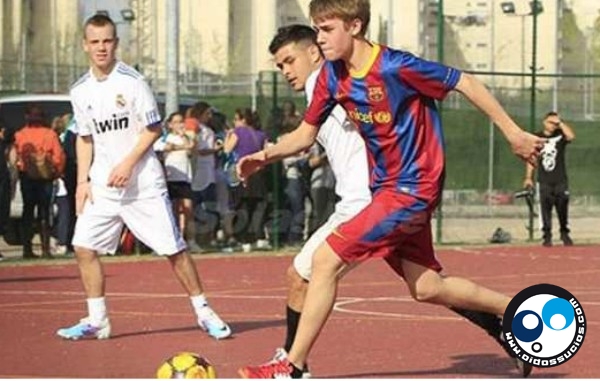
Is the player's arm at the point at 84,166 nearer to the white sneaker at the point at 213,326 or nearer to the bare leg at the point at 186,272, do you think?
the bare leg at the point at 186,272

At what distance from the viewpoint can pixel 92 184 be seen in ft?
42.4

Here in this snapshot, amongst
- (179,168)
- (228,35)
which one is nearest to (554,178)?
(179,168)

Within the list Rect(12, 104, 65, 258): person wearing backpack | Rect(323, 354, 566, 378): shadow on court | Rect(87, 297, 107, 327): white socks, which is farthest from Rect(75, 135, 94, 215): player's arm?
Rect(12, 104, 65, 258): person wearing backpack

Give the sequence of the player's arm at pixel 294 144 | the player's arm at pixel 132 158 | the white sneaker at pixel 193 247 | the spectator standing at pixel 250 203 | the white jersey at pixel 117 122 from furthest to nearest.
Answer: the spectator standing at pixel 250 203 → the white sneaker at pixel 193 247 → the white jersey at pixel 117 122 → the player's arm at pixel 132 158 → the player's arm at pixel 294 144

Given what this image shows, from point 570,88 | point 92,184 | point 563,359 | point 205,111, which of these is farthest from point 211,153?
point 563,359

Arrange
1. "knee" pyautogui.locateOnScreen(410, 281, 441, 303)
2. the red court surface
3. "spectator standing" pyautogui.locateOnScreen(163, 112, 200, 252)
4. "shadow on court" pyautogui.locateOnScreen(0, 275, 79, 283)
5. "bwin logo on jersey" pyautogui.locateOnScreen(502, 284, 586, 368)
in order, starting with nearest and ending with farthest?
"knee" pyautogui.locateOnScreen(410, 281, 441, 303) < "bwin logo on jersey" pyautogui.locateOnScreen(502, 284, 586, 368) < the red court surface < "shadow on court" pyautogui.locateOnScreen(0, 275, 79, 283) < "spectator standing" pyautogui.locateOnScreen(163, 112, 200, 252)

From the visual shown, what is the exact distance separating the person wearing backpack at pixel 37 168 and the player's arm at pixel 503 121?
43.3 ft

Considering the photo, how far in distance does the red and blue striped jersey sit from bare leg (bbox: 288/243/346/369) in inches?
20.2

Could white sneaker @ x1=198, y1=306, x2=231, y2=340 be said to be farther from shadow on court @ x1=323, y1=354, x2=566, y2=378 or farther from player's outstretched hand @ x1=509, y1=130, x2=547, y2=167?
player's outstretched hand @ x1=509, y1=130, x2=547, y2=167

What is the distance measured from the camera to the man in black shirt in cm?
2509

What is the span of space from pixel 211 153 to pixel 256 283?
5.55 m

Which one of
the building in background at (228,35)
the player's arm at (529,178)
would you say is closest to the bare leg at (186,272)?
the player's arm at (529,178)

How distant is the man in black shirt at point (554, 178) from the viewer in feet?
82.3

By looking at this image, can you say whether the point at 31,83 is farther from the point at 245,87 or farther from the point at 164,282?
the point at 164,282
